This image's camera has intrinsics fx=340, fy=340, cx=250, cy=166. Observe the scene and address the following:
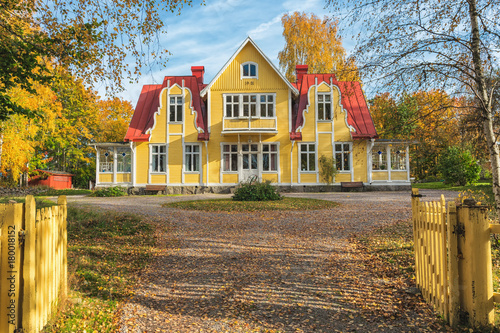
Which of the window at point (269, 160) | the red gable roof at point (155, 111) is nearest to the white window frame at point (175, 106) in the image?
the red gable roof at point (155, 111)

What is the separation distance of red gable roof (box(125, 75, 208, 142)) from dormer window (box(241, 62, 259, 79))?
3482 mm

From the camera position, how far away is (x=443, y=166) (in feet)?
74.4

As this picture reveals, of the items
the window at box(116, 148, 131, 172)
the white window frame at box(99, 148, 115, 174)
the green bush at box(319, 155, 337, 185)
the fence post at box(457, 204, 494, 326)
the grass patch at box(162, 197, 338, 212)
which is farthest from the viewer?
the white window frame at box(99, 148, 115, 174)

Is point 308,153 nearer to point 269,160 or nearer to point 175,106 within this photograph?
point 269,160

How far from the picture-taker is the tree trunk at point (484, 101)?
5676 millimetres

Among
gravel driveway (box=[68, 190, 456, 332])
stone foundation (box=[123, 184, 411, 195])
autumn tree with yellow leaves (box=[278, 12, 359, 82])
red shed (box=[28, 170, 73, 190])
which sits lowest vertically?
gravel driveway (box=[68, 190, 456, 332])

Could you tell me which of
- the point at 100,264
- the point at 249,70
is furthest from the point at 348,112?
the point at 100,264

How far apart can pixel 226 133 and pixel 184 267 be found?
16.4 m

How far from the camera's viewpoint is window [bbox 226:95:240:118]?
22.4 m

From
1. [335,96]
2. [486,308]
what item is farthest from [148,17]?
[335,96]

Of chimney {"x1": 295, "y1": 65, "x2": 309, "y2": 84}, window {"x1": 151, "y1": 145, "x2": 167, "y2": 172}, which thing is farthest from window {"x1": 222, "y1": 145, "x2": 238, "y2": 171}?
chimney {"x1": 295, "y1": 65, "x2": 309, "y2": 84}

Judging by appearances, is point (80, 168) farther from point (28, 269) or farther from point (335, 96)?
point (28, 269)

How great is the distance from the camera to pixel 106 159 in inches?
933

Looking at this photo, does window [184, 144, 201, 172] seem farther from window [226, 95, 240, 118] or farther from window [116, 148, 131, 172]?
window [116, 148, 131, 172]
